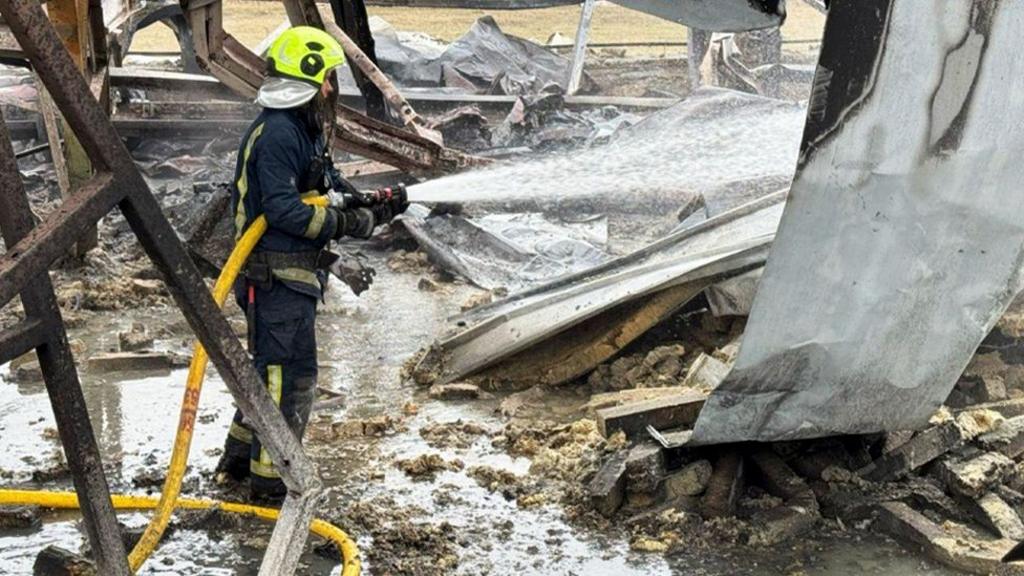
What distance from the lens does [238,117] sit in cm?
1205

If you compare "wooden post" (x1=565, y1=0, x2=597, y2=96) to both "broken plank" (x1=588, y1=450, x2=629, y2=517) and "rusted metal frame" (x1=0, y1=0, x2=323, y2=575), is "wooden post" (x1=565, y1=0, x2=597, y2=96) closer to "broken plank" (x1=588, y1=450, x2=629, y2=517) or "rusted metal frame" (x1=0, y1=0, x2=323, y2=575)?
Answer: "broken plank" (x1=588, y1=450, x2=629, y2=517)

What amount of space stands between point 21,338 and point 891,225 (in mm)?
2706

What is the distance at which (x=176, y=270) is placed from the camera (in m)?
3.54

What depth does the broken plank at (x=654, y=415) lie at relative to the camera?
17.7ft

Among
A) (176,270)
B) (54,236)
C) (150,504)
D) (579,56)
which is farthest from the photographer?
(579,56)

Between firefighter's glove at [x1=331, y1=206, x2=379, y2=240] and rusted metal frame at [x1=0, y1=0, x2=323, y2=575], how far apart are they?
4.26 feet

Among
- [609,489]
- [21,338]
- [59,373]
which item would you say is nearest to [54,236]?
[21,338]

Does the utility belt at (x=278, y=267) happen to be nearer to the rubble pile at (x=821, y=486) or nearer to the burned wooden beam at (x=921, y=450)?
the rubble pile at (x=821, y=486)

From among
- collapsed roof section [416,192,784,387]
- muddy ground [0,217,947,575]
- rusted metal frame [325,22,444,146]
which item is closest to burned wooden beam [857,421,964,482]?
muddy ground [0,217,947,575]

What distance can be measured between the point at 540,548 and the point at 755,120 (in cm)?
646

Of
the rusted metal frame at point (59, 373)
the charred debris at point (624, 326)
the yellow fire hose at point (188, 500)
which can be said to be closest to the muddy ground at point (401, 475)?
the charred debris at point (624, 326)

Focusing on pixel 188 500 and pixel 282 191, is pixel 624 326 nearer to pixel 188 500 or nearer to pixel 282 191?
pixel 282 191

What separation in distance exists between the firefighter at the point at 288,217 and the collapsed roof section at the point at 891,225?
1.66m

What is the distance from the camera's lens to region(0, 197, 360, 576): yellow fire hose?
4.29 m
